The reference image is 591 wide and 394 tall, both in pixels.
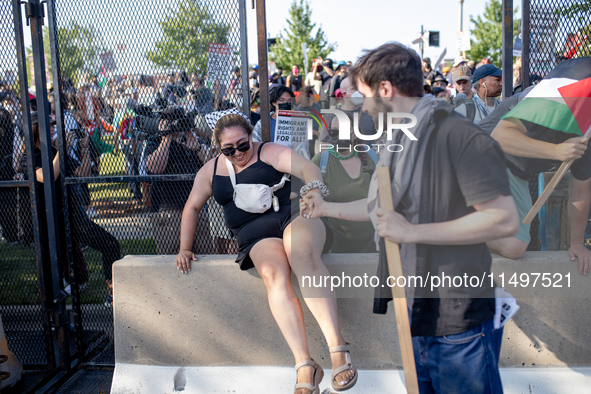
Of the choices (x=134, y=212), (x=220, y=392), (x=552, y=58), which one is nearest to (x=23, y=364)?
(x=134, y=212)

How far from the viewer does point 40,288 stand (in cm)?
387

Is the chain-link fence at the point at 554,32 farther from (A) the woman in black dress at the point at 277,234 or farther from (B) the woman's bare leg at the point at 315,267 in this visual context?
(B) the woman's bare leg at the point at 315,267

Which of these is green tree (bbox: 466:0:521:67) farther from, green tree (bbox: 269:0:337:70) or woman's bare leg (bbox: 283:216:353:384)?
woman's bare leg (bbox: 283:216:353:384)

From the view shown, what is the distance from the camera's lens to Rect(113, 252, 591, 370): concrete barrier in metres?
3.06

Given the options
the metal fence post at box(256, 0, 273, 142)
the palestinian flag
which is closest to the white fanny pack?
the metal fence post at box(256, 0, 273, 142)

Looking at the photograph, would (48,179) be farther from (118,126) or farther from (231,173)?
(231,173)

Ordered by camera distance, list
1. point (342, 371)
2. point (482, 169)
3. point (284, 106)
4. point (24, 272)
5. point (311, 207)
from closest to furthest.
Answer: point (482, 169), point (311, 207), point (342, 371), point (24, 272), point (284, 106)

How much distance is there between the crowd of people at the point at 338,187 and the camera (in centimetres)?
180

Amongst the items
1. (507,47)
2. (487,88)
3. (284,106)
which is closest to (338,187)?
(507,47)

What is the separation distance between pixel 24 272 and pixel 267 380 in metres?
2.18

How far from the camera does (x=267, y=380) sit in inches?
129

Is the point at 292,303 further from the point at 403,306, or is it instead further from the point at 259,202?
the point at 403,306

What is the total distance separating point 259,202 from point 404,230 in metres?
1.57

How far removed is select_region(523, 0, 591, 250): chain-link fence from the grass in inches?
123
